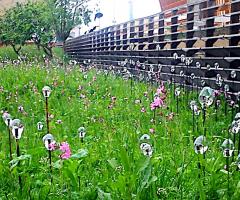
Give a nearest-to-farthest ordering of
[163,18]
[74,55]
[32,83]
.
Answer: [32,83] < [163,18] < [74,55]

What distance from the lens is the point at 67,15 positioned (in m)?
18.5

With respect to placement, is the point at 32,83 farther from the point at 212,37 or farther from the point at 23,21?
the point at 23,21

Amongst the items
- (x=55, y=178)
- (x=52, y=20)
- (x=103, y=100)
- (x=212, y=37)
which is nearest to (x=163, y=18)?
(x=212, y=37)

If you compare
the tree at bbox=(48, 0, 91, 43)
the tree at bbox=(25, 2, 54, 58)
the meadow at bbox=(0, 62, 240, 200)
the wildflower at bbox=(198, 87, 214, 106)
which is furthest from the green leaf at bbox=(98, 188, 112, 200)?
the tree at bbox=(48, 0, 91, 43)

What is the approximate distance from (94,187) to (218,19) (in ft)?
14.5

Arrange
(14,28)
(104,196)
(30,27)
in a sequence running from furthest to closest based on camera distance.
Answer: (14,28), (30,27), (104,196)

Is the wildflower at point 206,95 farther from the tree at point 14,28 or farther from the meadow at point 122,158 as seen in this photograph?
the tree at point 14,28

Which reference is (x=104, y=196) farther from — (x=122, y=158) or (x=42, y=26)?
(x=42, y=26)

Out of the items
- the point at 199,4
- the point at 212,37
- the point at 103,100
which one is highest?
the point at 199,4

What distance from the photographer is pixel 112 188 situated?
1.80 meters

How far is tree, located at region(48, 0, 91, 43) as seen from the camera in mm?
17953

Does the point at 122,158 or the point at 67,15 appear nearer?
A: the point at 122,158

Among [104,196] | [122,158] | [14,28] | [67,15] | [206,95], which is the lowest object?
[104,196]

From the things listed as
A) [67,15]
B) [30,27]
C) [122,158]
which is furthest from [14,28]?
[122,158]
